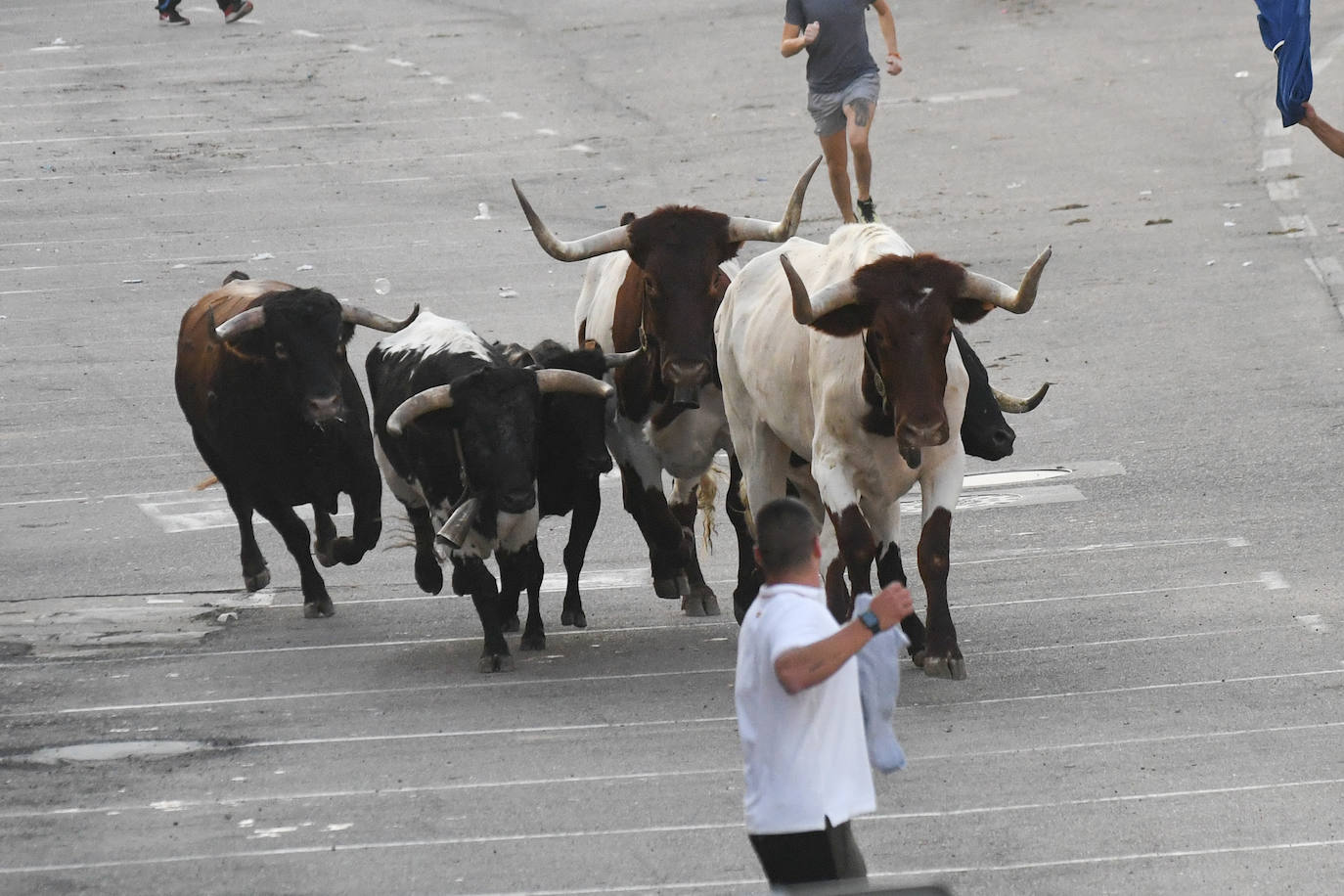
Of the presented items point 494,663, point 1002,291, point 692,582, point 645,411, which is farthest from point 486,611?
point 1002,291

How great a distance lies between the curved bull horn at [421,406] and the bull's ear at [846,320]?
79.9 inches

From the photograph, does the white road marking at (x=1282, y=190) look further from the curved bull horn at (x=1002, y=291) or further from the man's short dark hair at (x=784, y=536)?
the man's short dark hair at (x=784, y=536)

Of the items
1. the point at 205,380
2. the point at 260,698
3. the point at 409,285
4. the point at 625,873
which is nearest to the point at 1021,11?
the point at 409,285

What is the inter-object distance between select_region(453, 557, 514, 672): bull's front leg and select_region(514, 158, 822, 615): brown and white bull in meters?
1.03

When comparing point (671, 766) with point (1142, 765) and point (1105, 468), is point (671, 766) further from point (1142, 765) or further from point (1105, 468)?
point (1105, 468)

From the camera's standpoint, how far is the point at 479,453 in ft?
31.3

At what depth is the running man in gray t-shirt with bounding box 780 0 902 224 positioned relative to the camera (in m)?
17.1

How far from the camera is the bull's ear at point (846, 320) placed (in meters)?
8.43

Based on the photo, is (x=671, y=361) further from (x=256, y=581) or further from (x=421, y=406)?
(x=256, y=581)

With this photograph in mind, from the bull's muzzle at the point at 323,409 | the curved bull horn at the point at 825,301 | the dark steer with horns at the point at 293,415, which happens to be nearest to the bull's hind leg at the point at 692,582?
the dark steer with horns at the point at 293,415

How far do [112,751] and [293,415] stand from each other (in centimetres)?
264

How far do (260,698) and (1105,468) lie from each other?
5647 millimetres

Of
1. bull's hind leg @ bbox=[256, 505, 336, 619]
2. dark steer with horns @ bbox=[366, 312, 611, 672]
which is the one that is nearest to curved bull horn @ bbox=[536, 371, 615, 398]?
dark steer with horns @ bbox=[366, 312, 611, 672]

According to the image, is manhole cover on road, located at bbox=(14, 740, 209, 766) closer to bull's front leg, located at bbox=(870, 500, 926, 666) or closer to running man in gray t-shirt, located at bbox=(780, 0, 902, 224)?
bull's front leg, located at bbox=(870, 500, 926, 666)
